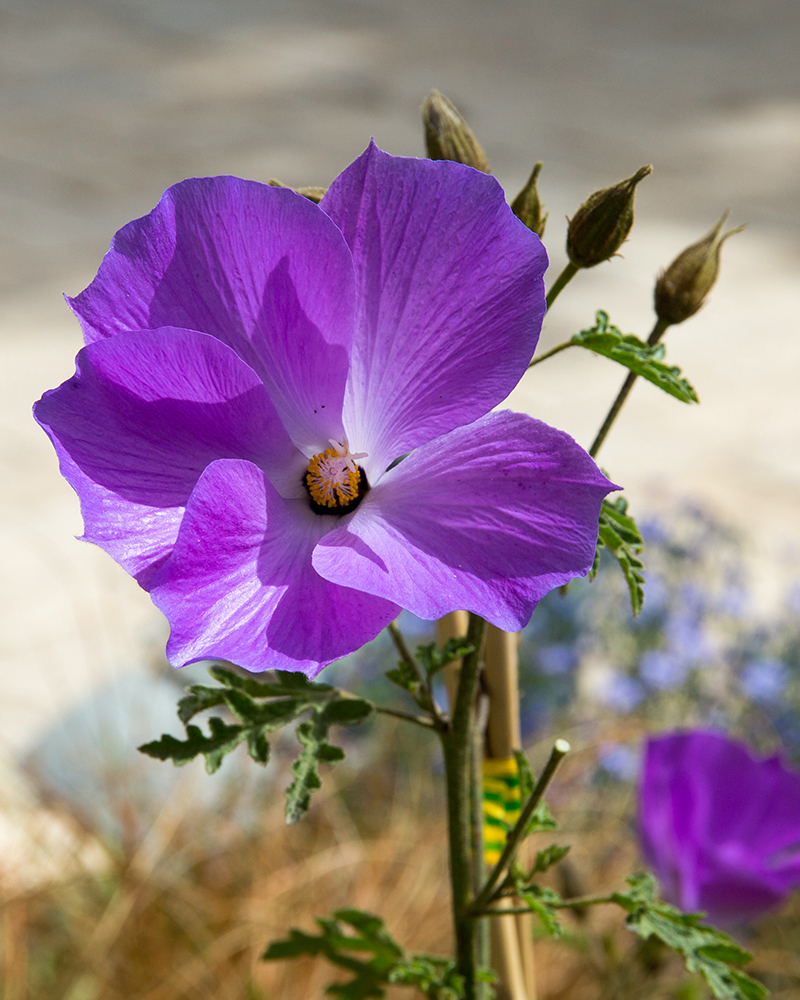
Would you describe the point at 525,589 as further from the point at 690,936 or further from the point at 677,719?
the point at 677,719

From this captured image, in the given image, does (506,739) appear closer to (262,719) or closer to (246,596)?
(262,719)

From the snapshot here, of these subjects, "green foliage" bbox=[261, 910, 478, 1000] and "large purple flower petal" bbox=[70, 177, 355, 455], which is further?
"green foliage" bbox=[261, 910, 478, 1000]

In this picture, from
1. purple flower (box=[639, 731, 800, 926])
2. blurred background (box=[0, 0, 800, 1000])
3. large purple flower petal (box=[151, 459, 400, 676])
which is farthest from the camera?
blurred background (box=[0, 0, 800, 1000])

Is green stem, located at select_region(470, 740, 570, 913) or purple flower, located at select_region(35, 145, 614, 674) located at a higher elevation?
purple flower, located at select_region(35, 145, 614, 674)

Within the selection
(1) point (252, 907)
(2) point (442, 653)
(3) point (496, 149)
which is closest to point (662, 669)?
(1) point (252, 907)

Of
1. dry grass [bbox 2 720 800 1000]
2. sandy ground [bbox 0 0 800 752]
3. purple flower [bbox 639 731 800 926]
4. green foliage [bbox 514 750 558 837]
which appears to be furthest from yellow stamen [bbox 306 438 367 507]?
sandy ground [bbox 0 0 800 752]

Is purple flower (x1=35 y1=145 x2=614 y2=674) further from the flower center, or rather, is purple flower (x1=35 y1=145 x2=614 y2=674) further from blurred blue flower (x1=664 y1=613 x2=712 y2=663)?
blurred blue flower (x1=664 y1=613 x2=712 y2=663)

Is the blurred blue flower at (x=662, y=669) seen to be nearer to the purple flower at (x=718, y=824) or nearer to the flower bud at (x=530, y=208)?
the purple flower at (x=718, y=824)

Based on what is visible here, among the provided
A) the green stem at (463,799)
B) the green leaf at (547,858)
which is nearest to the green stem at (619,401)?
the green stem at (463,799)
